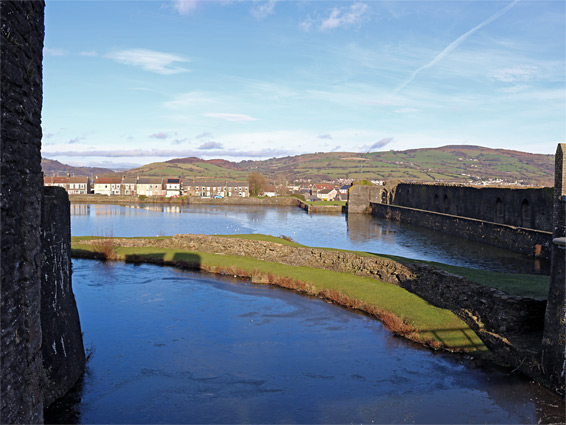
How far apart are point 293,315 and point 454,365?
7.00 meters

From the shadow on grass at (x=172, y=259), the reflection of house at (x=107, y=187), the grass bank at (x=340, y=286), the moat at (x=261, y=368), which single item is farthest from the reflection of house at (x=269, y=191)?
the moat at (x=261, y=368)

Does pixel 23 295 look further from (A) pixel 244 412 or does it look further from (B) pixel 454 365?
(B) pixel 454 365

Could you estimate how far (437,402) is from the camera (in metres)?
12.6

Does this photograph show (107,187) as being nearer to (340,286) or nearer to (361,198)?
(361,198)

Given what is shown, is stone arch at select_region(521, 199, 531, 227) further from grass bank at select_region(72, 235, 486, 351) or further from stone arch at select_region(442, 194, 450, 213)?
grass bank at select_region(72, 235, 486, 351)

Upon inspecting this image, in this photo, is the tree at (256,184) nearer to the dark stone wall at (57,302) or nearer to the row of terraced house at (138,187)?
the row of terraced house at (138,187)

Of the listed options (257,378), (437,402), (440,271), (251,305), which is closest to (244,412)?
(257,378)

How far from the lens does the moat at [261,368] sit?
12016 mm

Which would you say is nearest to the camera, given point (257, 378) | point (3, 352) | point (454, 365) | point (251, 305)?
point (3, 352)

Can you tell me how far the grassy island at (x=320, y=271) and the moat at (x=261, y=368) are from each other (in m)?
0.85

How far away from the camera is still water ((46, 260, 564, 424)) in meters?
12.0

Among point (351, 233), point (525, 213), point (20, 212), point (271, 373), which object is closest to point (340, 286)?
point (271, 373)

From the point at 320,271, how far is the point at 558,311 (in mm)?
14781

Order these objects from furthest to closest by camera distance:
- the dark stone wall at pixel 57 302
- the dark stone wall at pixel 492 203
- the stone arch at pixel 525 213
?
the stone arch at pixel 525 213, the dark stone wall at pixel 492 203, the dark stone wall at pixel 57 302
